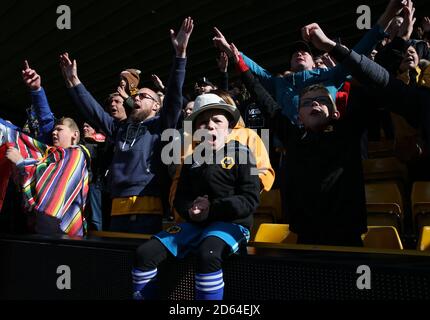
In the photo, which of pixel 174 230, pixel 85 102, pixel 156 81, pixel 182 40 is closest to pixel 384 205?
pixel 174 230

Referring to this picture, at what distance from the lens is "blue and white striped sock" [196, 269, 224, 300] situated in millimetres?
1582

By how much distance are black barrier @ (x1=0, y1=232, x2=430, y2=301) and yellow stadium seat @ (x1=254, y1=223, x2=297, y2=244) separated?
369mm

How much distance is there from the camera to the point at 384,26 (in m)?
2.33

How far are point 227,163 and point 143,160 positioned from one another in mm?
833

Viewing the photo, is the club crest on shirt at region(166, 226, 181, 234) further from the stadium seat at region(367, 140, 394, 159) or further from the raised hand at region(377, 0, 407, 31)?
the stadium seat at region(367, 140, 394, 159)

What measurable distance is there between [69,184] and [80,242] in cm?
82

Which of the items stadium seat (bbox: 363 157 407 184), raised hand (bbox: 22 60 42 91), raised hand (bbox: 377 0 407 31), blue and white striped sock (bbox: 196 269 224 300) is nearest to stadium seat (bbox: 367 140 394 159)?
stadium seat (bbox: 363 157 407 184)

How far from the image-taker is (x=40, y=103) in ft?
10.9

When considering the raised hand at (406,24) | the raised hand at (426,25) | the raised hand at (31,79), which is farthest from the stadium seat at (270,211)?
the raised hand at (426,25)

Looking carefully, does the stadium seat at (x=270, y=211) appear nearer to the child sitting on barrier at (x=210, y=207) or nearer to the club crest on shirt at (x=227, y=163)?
the child sitting on barrier at (x=210, y=207)

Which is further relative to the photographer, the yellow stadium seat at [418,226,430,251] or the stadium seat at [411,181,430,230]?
the stadium seat at [411,181,430,230]

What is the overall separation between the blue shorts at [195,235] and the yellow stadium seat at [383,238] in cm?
70

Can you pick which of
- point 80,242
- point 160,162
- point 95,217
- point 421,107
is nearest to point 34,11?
point 95,217

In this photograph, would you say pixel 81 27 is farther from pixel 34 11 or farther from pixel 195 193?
pixel 195 193
